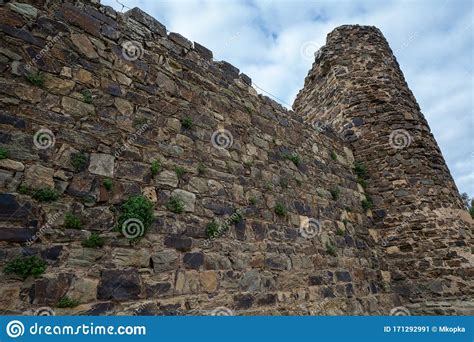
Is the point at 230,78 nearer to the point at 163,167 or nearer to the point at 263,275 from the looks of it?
the point at 163,167

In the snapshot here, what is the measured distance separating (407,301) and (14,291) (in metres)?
6.24

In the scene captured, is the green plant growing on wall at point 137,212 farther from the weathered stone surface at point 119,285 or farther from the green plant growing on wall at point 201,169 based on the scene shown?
the green plant growing on wall at point 201,169

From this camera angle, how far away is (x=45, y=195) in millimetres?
2814

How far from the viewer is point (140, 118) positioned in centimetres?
382

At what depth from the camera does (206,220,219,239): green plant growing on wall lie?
3.90 m

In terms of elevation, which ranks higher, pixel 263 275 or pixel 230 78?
pixel 230 78

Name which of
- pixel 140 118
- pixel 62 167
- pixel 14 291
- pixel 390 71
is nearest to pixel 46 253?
pixel 14 291

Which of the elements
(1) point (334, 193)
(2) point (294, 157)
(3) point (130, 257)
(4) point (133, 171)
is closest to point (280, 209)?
(2) point (294, 157)

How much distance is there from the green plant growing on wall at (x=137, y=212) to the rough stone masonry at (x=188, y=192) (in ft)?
0.05

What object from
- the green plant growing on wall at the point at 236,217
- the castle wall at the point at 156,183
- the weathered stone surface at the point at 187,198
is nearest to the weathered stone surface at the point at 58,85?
the castle wall at the point at 156,183

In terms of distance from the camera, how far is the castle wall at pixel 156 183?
2.82m

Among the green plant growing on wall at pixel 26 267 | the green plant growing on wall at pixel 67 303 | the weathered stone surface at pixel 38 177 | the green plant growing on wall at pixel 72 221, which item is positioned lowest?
the green plant growing on wall at pixel 67 303

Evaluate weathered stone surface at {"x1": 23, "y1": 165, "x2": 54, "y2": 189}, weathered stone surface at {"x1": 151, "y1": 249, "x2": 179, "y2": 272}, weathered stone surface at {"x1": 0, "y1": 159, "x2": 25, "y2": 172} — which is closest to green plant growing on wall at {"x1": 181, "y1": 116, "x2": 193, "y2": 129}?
weathered stone surface at {"x1": 151, "y1": 249, "x2": 179, "y2": 272}

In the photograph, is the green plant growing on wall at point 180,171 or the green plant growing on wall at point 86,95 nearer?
Result: the green plant growing on wall at point 86,95
